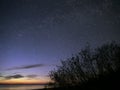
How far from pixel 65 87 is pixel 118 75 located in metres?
12.1

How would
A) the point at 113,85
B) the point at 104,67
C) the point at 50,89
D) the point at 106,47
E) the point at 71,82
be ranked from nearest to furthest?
the point at 113,85
the point at 106,47
the point at 104,67
the point at 71,82
the point at 50,89

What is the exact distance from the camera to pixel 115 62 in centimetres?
3650

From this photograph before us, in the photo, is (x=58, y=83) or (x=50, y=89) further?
(x=50, y=89)

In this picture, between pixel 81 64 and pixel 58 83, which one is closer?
pixel 81 64

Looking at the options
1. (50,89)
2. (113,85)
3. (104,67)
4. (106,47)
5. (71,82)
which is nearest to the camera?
(113,85)

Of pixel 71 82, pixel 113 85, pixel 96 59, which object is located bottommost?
pixel 113 85

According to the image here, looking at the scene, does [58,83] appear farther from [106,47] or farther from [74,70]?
[106,47]

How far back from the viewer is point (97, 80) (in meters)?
35.7

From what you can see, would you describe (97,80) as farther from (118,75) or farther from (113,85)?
(113,85)

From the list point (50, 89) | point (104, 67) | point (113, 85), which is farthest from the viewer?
point (50, 89)

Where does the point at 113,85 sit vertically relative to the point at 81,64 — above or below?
below

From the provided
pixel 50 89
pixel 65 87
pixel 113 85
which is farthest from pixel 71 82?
pixel 113 85

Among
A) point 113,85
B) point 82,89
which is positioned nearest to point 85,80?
point 82,89

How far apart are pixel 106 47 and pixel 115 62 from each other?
3.48 meters
